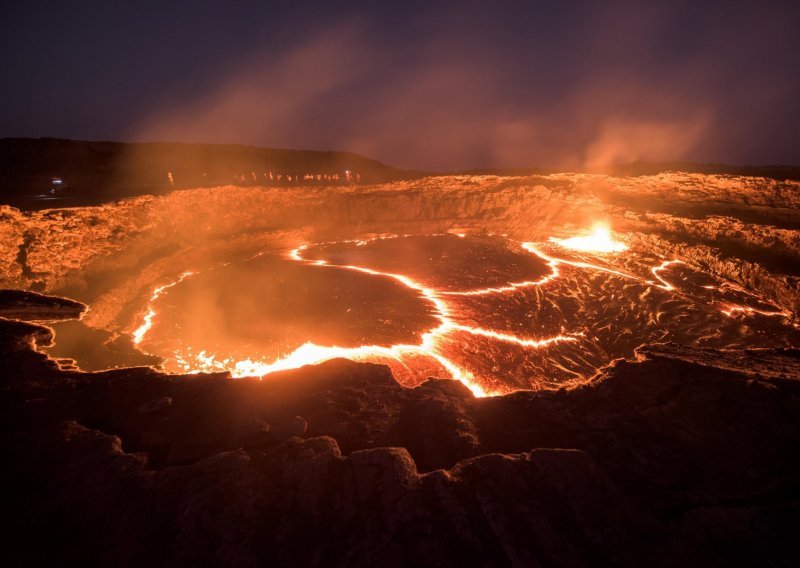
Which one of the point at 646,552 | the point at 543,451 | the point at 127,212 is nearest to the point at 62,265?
the point at 127,212

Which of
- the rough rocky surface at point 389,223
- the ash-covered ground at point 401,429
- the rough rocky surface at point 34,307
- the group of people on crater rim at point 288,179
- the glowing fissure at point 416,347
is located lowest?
the glowing fissure at point 416,347

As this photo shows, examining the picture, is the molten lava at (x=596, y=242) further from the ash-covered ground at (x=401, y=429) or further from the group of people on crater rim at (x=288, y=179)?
the group of people on crater rim at (x=288, y=179)

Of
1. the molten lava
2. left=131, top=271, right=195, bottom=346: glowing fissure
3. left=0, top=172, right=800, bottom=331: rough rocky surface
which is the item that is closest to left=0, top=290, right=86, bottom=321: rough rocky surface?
left=0, top=172, right=800, bottom=331: rough rocky surface

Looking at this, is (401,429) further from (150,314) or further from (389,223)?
(389,223)

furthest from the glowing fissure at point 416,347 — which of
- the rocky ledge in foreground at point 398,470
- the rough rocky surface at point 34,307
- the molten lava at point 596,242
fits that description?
the molten lava at point 596,242

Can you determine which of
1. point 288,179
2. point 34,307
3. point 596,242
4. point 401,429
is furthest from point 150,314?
point 288,179

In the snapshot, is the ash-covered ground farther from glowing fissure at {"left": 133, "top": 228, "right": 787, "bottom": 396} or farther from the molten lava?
the molten lava
